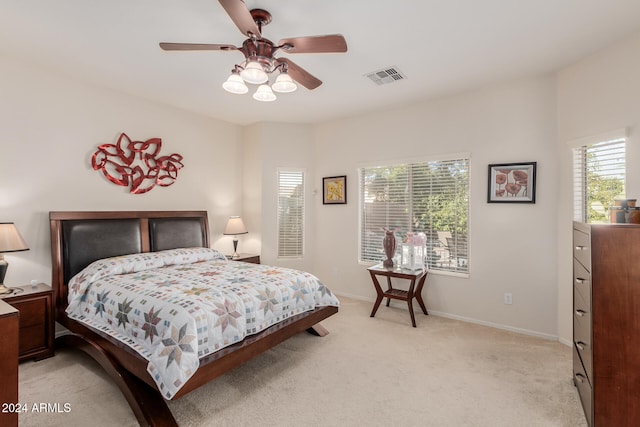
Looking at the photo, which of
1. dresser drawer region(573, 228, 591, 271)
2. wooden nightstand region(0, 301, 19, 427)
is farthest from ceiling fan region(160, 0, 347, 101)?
dresser drawer region(573, 228, 591, 271)

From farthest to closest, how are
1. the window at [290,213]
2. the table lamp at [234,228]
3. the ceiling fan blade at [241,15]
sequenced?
the window at [290,213], the table lamp at [234,228], the ceiling fan blade at [241,15]

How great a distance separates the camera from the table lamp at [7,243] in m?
2.65

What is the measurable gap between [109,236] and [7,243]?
0.85 metres

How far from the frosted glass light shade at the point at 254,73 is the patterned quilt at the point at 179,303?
159cm

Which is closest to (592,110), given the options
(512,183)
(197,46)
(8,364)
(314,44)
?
(512,183)

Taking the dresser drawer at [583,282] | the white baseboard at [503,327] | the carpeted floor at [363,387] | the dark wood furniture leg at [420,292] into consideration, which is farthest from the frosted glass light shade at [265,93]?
the white baseboard at [503,327]

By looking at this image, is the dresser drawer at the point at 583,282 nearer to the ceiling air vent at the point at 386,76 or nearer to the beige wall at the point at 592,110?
the beige wall at the point at 592,110

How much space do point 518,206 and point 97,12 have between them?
4179 mm

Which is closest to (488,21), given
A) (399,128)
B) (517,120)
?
(517,120)

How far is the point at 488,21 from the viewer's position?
2.32 metres

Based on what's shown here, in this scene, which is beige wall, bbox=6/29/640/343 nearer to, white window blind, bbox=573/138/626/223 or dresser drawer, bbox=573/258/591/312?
white window blind, bbox=573/138/626/223

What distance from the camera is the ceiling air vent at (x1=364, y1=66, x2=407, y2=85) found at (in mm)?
3138

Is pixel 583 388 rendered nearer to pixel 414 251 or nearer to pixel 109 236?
pixel 414 251

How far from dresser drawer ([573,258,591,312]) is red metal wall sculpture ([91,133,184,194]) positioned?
4388mm
